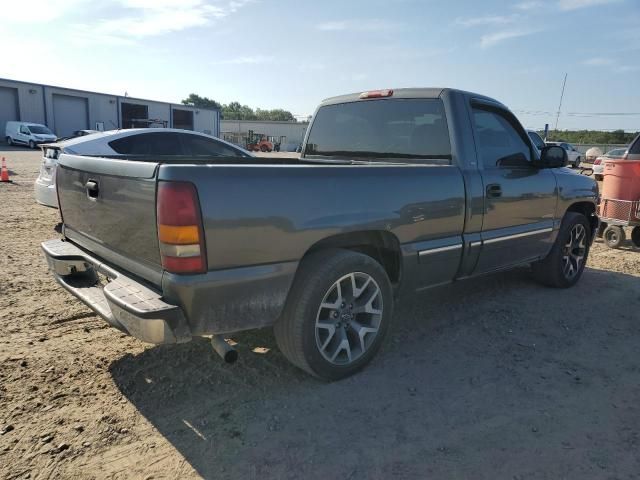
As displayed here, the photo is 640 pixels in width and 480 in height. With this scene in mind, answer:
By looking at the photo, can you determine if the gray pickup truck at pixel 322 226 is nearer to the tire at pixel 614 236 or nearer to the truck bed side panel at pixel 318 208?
the truck bed side panel at pixel 318 208

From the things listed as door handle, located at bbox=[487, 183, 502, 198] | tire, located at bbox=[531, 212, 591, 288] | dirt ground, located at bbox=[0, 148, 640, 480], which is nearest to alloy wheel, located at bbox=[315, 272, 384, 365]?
dirt ground, located at bbox=[0, 148, 640, 480]

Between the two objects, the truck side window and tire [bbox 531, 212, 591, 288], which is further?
tire [bbox 531, 212, 591, 288]

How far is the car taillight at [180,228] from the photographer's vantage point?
7.77 feet

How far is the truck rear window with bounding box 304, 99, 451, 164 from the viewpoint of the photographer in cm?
397

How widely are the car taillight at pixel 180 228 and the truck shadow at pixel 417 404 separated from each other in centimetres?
97

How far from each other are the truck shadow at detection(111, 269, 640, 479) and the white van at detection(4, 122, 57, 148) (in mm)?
34233

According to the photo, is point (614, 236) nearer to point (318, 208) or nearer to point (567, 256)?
point (567, 256)

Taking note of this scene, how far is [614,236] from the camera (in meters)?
7.70

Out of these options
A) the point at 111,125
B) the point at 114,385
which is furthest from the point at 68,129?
the point at 114,385

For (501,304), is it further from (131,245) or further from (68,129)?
(68,129)

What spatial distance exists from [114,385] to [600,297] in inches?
190

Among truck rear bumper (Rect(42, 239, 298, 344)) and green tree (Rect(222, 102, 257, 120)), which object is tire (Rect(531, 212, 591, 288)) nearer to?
truck rear bumper (Rect(42, 239, 298, 344))

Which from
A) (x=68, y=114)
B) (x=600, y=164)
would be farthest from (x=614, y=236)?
(x=68, y=114)

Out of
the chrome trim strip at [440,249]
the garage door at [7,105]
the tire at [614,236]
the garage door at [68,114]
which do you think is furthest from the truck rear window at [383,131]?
the garage door at [68,114]
